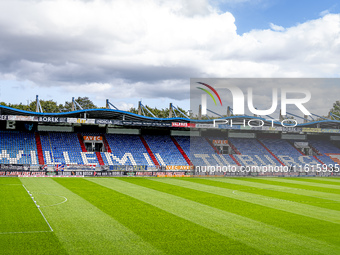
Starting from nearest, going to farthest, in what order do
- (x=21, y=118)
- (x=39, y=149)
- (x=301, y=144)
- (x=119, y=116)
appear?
(x=21, y=118) → (x=39, y=149) → (x=119, y=116) → (x=301, y=144)

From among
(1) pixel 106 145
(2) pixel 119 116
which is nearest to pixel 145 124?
(2) pixel 119 116

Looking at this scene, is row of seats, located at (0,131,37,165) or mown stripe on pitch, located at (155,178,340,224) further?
row of seats, located at (0,131,37,165)

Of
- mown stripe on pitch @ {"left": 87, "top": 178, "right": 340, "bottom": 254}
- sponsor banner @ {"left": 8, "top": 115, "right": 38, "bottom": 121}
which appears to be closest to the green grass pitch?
mown stripe on pitch @ {"left": 87, "top": 178, "right": 340, "bottom": 254}

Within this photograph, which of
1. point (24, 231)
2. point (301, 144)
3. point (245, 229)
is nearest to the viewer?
point (24, 231)

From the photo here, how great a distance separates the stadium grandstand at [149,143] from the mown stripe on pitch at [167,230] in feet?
70.3

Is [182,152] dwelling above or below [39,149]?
below

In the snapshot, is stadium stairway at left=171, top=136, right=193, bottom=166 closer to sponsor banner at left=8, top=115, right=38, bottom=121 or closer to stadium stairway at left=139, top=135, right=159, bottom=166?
stadium stairway at left=139, top=135, right=159, bottom=166

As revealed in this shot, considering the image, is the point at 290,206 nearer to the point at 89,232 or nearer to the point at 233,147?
the point at 89,232

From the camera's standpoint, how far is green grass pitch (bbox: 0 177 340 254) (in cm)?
1179

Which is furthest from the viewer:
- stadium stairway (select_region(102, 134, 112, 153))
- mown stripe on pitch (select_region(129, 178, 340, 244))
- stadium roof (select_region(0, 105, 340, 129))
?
stadium stairway (select_region(102, 134, 112, 153))

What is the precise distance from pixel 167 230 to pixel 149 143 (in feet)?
117

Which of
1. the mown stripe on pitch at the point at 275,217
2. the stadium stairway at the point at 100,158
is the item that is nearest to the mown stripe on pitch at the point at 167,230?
the mown stripe on pitch at the point at 275,217

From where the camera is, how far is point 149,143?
163ft

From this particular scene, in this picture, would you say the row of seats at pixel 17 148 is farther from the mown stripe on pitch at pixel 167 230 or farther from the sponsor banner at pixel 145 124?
the mown stripe on pitch at pixel 167 230
